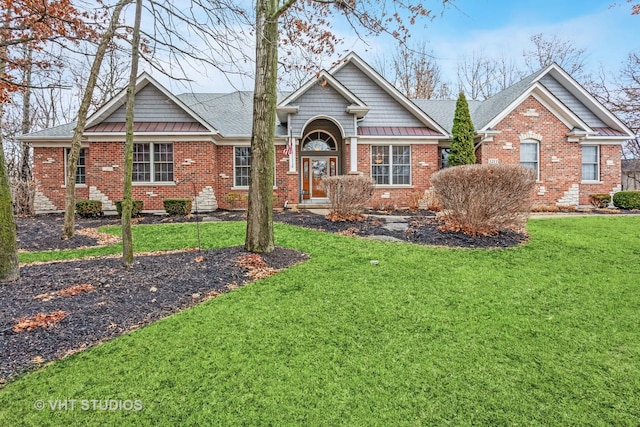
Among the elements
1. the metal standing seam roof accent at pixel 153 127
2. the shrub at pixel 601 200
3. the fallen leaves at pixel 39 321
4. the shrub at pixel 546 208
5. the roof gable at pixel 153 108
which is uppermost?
the roof gable at pixel 153 108

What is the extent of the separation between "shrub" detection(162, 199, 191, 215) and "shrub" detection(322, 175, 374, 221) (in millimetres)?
6550

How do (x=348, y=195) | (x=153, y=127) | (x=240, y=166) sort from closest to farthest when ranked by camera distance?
1. (x=348, y=195)
2. (x=153, y=127)
3. (x=240, y=166)

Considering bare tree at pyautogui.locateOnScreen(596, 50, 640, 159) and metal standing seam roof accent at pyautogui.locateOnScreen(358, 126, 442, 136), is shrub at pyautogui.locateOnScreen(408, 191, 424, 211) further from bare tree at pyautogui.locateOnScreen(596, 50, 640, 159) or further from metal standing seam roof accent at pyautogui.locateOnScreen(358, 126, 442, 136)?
bare tree at pyautogui.locateOnScreen(596, 50, 640, 159)

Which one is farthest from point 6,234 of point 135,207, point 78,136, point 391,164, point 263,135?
point 391,164

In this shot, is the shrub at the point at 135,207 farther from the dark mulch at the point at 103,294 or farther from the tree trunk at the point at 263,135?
the tree trunk at the point at 263,135

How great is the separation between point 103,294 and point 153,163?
37.3 feet

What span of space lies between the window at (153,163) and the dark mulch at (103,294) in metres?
8.75

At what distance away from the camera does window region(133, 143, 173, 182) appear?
14523mm

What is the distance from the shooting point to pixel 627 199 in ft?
48.7

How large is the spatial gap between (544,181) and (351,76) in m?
10.1

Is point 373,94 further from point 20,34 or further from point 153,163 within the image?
point 20,34

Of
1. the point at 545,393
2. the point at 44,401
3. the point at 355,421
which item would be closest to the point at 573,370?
the point at 545,393

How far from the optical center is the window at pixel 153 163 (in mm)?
14523

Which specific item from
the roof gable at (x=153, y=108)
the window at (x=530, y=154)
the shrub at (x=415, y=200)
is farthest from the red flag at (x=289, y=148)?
the window at (x=530, y=154)
